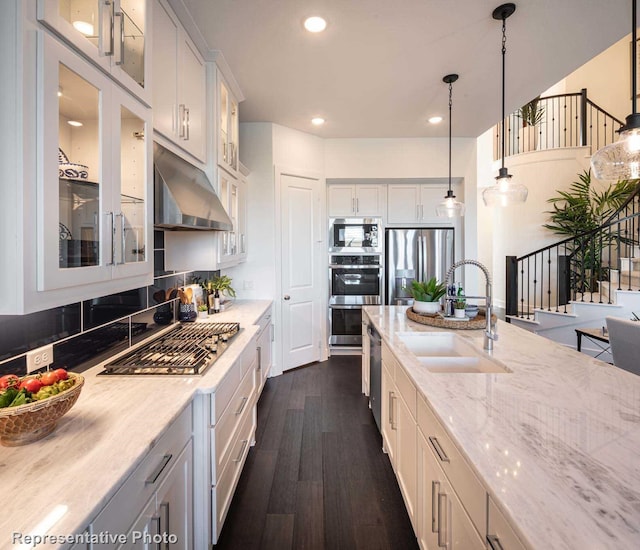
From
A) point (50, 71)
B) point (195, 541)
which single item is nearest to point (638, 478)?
point (195, 541)

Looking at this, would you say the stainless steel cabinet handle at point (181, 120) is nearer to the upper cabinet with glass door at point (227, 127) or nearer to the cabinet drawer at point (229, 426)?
the upper cabinet with glass door at point (227, 127)

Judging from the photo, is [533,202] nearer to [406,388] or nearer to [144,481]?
[406,388]

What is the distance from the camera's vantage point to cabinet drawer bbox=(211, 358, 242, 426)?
1.50 meters

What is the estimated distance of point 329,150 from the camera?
4590 mm

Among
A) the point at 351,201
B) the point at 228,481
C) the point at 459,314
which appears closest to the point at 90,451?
the point at 228,481

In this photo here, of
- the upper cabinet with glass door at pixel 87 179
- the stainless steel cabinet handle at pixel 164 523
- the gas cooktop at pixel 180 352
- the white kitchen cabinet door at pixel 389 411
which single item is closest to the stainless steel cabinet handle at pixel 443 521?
the white kitchen cabinet door at pixel 389 411

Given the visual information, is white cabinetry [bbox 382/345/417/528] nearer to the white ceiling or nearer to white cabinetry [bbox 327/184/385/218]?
the white ceiling

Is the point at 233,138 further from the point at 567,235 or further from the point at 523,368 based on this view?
the point at 567,235

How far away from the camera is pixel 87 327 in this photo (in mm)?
1639

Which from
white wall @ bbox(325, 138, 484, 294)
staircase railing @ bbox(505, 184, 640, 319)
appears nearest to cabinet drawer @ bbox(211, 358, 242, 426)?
white wall @ bbox(325, 138, 484, 294)

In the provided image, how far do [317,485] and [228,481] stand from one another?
24.1 inches

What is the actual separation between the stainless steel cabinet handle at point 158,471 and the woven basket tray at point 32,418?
320 mm

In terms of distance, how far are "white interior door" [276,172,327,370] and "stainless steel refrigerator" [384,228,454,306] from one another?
3.23 ft

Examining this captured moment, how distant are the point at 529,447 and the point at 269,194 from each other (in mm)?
3520
